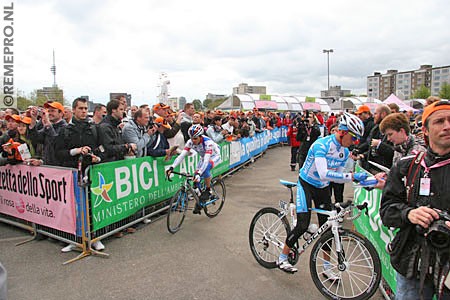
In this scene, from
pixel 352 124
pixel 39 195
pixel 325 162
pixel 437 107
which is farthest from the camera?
pixel 39 195

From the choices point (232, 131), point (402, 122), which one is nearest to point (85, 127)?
point (402, 122)

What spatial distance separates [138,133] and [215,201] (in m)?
2.02

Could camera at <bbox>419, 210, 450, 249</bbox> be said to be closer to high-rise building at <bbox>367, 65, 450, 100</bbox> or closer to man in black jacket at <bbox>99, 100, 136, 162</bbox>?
man in black jacket at <bbox>99, 100, 136, 162</bbox>

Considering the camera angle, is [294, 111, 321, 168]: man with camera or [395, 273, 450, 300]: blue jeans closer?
[395, 273, 450, 300]: blue jeans

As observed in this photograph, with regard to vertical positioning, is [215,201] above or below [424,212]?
below

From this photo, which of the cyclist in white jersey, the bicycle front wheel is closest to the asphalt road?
the bicycle front wheel

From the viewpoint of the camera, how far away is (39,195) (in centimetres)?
527

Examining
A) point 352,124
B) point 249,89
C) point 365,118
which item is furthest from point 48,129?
point 249,89

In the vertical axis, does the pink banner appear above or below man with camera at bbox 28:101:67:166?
below

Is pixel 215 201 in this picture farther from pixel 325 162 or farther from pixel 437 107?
pixel 437 107

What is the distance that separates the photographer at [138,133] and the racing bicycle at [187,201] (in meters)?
0.79

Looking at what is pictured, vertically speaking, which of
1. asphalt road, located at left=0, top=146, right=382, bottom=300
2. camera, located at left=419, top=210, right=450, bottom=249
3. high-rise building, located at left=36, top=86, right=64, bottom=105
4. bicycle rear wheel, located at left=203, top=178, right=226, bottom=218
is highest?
high-rise building, located at left=36, top=86, right=64, bottom=105

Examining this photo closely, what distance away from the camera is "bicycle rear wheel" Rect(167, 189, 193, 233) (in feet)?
18.1

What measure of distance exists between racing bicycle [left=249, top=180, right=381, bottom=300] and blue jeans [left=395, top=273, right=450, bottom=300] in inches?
41.9
